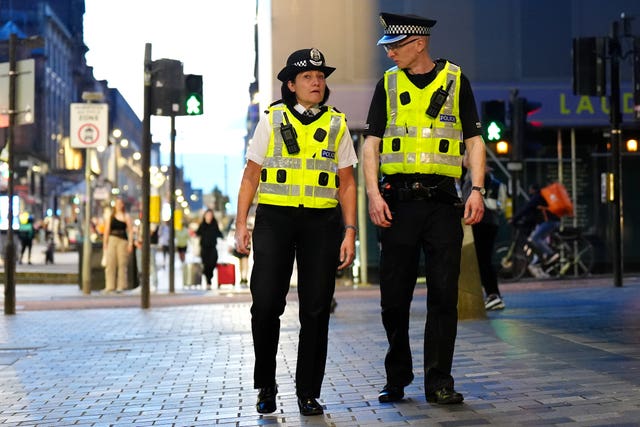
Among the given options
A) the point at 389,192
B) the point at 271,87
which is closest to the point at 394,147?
the point at 389,192

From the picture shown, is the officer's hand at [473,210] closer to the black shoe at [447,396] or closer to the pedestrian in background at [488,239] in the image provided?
the black shoe at [447,396]

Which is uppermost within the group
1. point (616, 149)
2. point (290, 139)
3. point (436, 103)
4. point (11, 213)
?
point (616, 149)

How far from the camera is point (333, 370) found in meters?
8.23

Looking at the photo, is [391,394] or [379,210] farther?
[391,394]

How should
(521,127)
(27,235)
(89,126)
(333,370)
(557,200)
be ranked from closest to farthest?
1. (333,370)
2. (521,127)
3. (557,200)
4. (89,126)
5. (27,235)

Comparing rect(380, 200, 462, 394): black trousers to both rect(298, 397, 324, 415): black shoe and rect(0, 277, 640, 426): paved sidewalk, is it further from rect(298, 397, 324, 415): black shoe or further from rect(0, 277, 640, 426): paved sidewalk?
rect(298, 397, 324, 415): black shoe

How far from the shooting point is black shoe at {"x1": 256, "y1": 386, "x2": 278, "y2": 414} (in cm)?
629

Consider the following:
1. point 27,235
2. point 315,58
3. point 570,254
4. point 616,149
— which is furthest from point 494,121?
point 27,235

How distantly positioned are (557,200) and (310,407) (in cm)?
1549

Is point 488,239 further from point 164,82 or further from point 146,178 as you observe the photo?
point 164,82

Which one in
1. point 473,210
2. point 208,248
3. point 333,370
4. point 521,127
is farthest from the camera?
point 208,248

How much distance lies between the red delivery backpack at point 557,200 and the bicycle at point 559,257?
0.79 metres

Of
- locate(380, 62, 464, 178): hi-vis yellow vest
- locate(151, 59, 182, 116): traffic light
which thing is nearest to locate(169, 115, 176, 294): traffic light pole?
locate(151, 59, 182, 116): traffic light

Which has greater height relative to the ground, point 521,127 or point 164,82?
point 164,82
